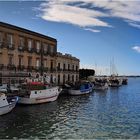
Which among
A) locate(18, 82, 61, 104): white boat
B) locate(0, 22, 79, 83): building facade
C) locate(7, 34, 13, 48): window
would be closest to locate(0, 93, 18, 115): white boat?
locate(18, 82, 61, 104): white boat

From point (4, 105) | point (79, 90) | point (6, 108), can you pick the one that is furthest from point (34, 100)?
point (79, 90)

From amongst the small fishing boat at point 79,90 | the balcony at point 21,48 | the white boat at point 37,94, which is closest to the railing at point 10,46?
the balcony at point 21,48

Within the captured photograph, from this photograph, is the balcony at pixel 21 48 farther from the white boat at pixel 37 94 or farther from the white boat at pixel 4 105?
the white boat at pixel 4 105

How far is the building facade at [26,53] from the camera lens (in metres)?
53.4

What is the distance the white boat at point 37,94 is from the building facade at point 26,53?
8.82 metres

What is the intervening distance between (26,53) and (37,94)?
642 inches

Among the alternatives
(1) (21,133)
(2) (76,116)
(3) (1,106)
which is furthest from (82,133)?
(3) (1,106)

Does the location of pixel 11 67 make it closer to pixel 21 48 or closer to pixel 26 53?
pixel 21 48

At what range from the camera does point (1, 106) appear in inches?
1316

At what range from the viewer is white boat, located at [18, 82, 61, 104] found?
42.9m

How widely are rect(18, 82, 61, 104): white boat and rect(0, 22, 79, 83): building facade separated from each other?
882 cm

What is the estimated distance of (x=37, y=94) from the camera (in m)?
44.6

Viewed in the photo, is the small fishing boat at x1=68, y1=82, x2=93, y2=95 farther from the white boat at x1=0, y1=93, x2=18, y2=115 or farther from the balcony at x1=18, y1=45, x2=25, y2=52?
the white boat at x1=0, y1=93, x2=18, y2=115

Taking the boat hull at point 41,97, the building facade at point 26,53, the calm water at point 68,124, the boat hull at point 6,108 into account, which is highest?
the building facade at point 26,53
